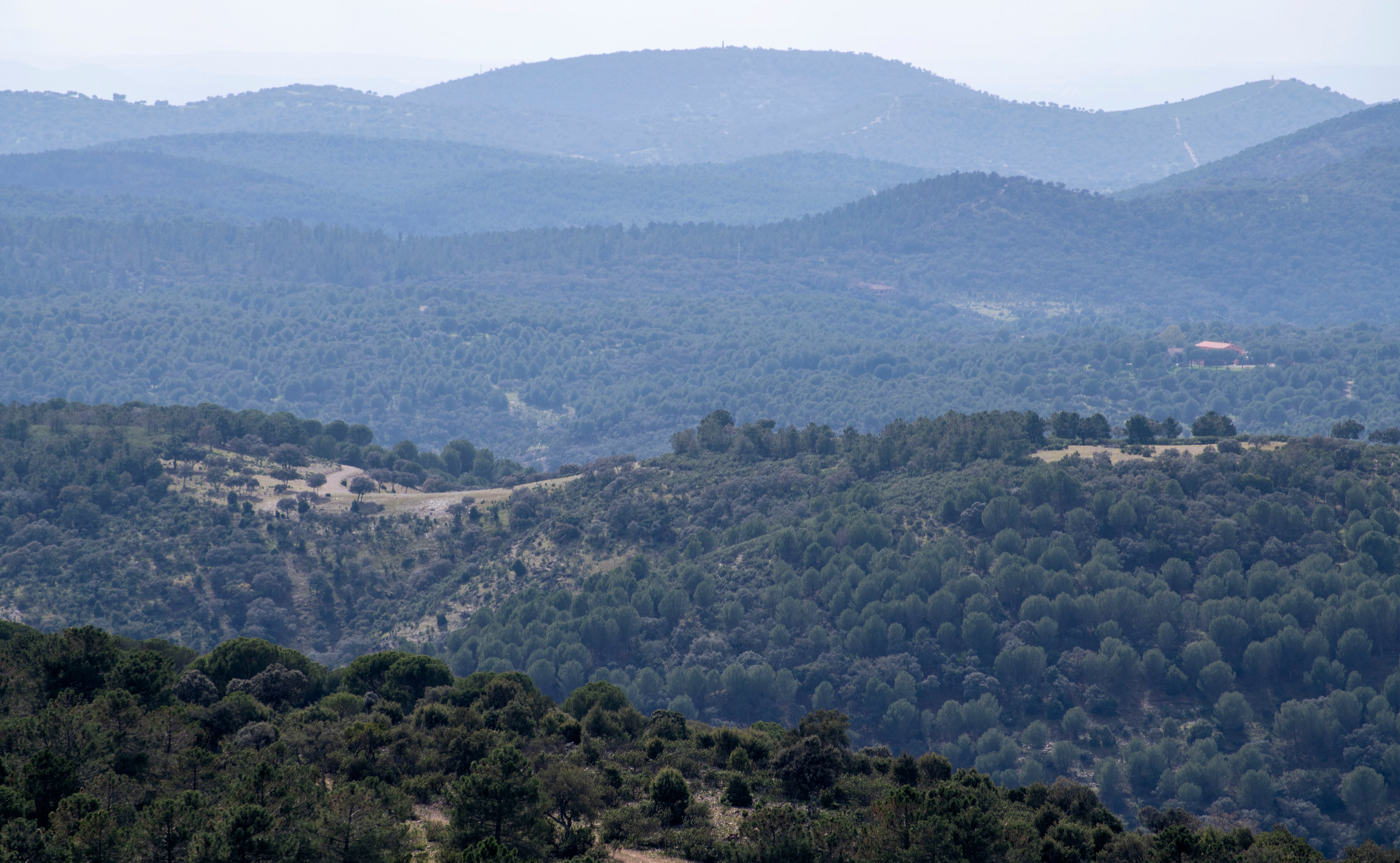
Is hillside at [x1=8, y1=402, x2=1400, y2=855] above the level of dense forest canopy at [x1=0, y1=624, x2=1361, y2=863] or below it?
below

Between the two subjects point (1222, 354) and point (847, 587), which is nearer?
point (847, 587)

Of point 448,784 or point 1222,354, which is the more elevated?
point 448,784

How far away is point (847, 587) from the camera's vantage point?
7231 centimetres

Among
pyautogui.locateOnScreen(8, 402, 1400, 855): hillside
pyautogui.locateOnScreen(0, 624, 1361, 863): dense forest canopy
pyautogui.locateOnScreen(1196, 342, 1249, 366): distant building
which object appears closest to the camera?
pyautogui.locateOnScreen(0, 624, 1361, 863): dense forest canopy

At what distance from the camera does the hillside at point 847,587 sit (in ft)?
187

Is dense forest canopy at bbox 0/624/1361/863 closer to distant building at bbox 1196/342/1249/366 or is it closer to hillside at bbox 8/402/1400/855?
hillside at bbox 8/402/1400/855

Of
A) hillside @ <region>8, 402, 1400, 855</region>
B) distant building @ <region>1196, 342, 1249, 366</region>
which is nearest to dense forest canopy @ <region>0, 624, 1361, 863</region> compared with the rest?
hillside @ <region>8, 402, 1400, 855</region>

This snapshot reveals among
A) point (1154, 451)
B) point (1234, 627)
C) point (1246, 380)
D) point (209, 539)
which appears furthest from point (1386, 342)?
point (209, 539)

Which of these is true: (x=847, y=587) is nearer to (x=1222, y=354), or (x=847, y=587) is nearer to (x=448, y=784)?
(x=448, y=784)

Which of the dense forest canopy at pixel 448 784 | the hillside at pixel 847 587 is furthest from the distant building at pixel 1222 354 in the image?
the dense forest canopy at pixel 448 784

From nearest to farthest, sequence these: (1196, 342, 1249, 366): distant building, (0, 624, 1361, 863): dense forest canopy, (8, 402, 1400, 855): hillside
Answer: (0, 624, 1361, 863): dense forest canopy → (8, 402, 1400, 855): hillside → (1196, 342, 1249, 366): distant building

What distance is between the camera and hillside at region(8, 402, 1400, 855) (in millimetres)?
57000

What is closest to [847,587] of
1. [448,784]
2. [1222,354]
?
[448,784]

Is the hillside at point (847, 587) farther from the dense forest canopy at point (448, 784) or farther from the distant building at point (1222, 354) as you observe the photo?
the distant building at point (1222, 354)
